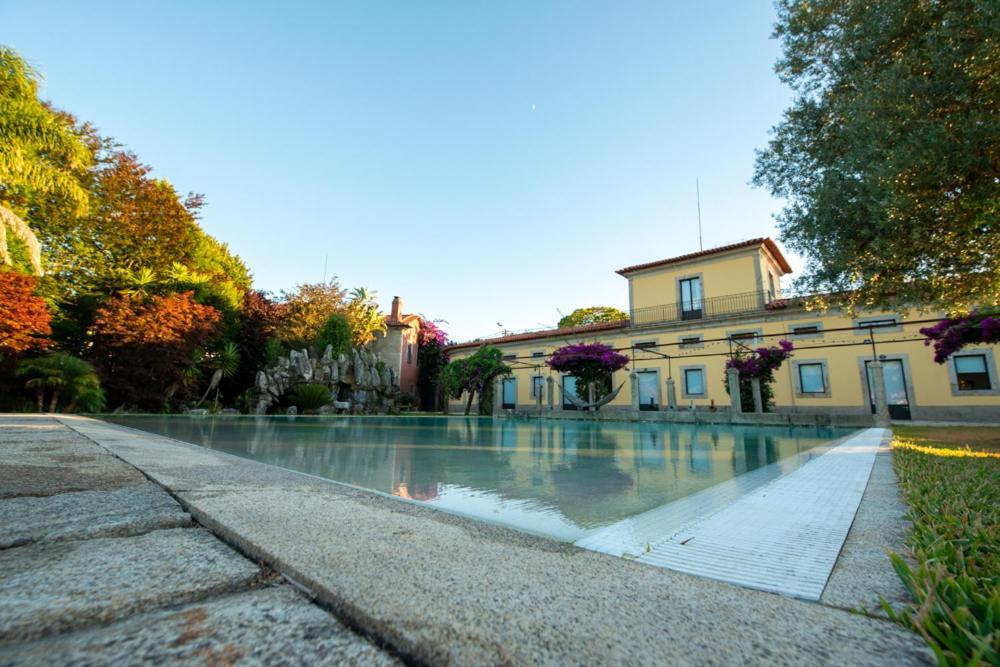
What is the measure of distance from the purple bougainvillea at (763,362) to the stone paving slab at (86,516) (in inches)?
529

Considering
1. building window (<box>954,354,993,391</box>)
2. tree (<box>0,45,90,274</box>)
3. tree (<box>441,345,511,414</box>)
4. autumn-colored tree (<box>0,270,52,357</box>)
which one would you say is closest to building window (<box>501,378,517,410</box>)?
tree (<box>441,345,511,414</box>)

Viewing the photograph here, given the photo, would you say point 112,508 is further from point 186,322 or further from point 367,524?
point 186,322

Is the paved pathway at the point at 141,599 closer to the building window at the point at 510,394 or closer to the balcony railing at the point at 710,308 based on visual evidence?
the balcony railing at the point at 710,308

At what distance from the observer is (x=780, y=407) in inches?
579

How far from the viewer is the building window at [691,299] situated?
1745 centimetres

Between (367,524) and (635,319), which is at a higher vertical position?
(635,319)

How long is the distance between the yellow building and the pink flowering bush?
2.69 ft

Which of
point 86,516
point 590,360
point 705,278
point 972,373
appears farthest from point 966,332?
point 705,278

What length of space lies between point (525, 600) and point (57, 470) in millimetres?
2361

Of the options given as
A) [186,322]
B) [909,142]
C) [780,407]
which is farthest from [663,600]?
[780,407]

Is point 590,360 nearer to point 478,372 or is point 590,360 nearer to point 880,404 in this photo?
point 478,372

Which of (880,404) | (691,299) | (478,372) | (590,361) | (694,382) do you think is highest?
(691,299)

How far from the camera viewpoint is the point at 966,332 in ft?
17.3

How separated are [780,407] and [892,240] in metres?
11.8
